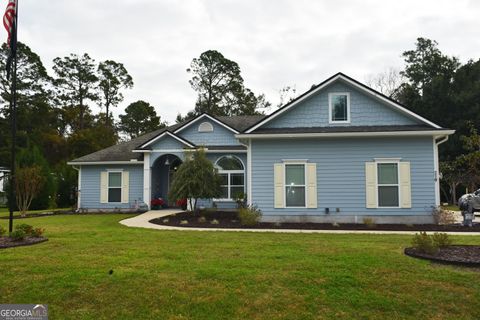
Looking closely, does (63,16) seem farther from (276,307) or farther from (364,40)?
(364,40)

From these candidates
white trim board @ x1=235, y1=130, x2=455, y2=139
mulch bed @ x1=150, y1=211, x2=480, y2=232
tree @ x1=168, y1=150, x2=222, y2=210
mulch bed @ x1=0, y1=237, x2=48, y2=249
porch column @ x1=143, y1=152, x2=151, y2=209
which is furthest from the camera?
porch column @ x1=143, y1=152, x2=151, y2=209

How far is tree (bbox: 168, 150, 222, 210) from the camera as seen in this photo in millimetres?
15359

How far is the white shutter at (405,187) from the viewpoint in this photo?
528 inches

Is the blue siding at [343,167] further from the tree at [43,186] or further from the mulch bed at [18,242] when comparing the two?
the tree at [43,186]

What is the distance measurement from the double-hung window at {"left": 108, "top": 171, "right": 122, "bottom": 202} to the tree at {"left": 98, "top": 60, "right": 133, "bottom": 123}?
26.6 meters

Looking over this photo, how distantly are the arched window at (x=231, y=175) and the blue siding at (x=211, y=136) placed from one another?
1247 millimetres

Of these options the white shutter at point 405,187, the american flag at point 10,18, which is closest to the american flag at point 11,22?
the american flag at point 10,18

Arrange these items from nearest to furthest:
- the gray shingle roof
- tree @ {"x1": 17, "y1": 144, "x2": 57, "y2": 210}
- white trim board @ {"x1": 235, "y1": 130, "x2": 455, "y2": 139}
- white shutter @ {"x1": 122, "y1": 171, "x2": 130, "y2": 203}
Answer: white trim board @ {"x1": 235, "y1": 130, "x2": 455, "y2": 139}, white shutter @ {"x1": 122, "y1": 171, "x2": 130, "y2": 203}, the gray shingle roof, tree @ {"x1": 17, "y1": 144, "x2": 57, "y2": 210}

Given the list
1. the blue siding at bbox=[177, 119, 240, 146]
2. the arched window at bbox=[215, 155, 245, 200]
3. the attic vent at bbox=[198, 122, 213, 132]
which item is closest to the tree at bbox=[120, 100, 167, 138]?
the blue siding at bbox=[177, 119, 240, 146]

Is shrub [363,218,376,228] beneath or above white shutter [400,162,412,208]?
beneath

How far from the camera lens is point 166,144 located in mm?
19109

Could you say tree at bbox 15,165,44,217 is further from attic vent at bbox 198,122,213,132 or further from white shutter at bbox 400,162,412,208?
white shutter at bbox 400,162,412,208

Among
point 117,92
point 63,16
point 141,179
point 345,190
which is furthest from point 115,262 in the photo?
point 117,92
